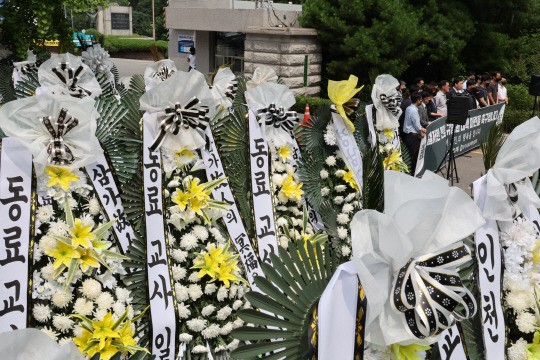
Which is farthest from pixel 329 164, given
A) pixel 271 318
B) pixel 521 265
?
pixel 271 318

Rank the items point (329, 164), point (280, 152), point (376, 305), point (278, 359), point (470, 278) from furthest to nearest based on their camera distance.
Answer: point (329, 164) → point (280, 152) → point (470, 278) → point (278, 359) → point (376, 305)

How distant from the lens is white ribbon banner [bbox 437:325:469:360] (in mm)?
2234

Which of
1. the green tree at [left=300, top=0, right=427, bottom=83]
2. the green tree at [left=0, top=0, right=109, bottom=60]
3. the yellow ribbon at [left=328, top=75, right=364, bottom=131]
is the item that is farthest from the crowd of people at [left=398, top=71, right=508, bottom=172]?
the green tree at [left=0, top=0, right=109, bottom=60]

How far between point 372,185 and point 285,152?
2.05 metres

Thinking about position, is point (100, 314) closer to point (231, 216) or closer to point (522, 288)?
point (231, 216)

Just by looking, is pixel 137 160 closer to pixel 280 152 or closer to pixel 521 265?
pixel 280 152

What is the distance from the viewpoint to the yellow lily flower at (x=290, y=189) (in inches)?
145

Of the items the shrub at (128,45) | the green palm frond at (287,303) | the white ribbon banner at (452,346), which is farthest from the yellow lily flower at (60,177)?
the shrub at (128,45)

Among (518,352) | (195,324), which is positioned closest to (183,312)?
(195,324)

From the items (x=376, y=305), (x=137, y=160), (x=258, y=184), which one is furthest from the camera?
(x=258, y=184)

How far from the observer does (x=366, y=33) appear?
1320 centimetres

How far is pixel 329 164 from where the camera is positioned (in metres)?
4.17

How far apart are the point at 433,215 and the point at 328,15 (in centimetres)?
1281

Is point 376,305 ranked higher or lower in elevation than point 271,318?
higher
